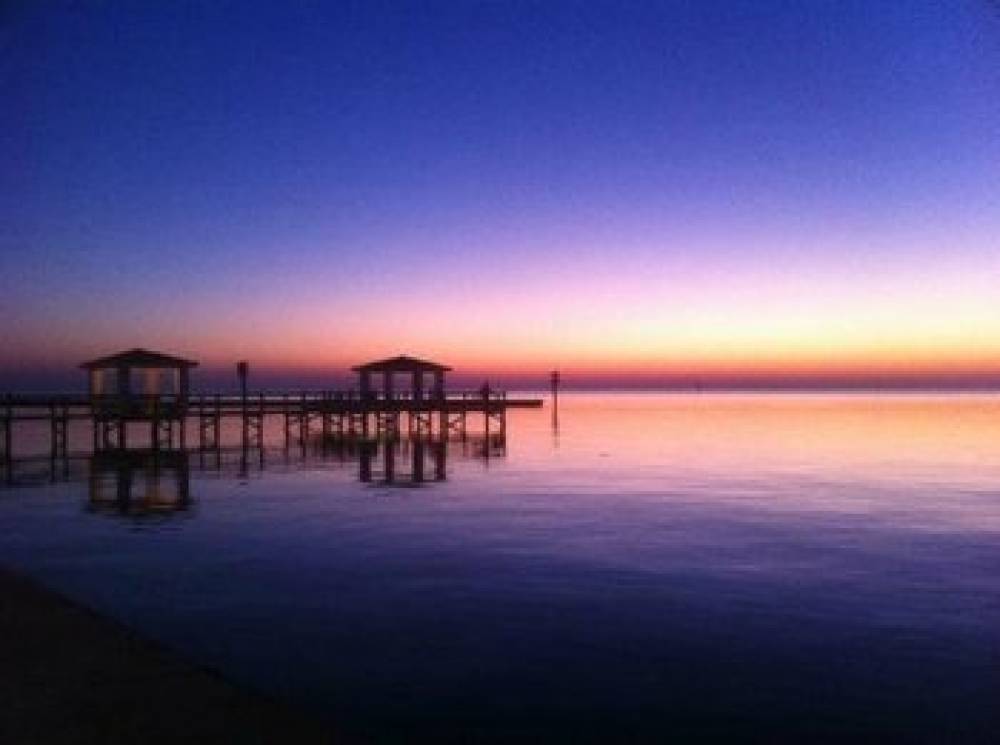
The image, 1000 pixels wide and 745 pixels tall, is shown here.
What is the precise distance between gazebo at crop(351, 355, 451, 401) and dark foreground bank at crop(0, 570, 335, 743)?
4668 centimetres

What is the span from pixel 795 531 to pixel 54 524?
1950cm

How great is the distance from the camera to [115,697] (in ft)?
24.8

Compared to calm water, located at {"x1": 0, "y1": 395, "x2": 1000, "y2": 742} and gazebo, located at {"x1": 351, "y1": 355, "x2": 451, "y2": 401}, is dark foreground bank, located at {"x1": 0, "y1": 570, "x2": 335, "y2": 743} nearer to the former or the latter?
calm water, located at {"x1": 0, "y1": 395, "x2": 1000, "y2": 742}

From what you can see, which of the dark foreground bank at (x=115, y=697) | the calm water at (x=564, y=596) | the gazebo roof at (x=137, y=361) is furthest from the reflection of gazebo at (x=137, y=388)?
the dark foreground bank at (x=115, y=697)

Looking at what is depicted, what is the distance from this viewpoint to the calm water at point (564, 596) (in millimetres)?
10961

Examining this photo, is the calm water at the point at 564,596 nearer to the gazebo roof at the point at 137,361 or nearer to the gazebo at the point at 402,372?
the gazebo roof at the point at 137,361

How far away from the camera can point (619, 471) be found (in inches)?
1651

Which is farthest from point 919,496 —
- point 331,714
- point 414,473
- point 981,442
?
point 981,442

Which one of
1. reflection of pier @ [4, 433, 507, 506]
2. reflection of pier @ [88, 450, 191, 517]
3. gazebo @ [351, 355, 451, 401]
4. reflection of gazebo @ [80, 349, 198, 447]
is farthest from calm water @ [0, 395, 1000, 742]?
gazebo @ [351, 355, 451, 401]

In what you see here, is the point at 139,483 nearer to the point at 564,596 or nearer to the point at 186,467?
the point at 186,467

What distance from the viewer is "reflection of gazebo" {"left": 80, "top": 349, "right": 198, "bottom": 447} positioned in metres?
45.4

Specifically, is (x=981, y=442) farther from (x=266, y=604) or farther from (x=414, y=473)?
(x=266, y=604)

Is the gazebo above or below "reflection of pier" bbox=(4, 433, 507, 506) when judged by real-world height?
above

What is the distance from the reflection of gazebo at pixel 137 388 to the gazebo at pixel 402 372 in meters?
13.2
